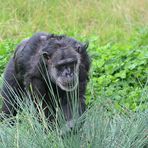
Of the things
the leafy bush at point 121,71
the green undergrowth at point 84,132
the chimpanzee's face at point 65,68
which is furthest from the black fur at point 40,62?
the green undergrowth at point 84,132

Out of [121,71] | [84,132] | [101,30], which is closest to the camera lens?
[84,132]

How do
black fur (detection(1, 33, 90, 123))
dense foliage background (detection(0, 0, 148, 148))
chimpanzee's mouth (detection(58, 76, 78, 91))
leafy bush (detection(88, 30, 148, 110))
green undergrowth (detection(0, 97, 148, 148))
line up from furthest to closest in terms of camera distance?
dense foliage background (detection(0, 0, 148, 148))
leafy bush (detection(88, 30, 148, 110))
black fur (detection(1, 33, 90, 123))
chimpanzee's mouth (detection(58, 76, 78, 91))
green undergrowth (detection(0, 97, 148, 148))

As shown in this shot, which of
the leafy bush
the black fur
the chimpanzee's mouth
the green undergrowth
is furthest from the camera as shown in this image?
the leafy bush

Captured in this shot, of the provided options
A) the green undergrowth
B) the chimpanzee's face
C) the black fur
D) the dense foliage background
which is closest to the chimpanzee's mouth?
the chimpanzee's face

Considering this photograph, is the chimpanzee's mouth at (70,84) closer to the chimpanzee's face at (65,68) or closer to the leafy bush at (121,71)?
the chimpanzee's face at (65,68)

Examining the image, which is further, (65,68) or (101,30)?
(101,30)

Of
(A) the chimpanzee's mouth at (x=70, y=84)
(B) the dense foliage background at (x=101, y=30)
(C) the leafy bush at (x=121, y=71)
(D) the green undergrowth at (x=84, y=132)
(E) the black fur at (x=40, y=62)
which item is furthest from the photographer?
(B) the dense foliage background at (x=101, y=30)

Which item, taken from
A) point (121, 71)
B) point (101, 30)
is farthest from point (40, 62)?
point (101, 30)

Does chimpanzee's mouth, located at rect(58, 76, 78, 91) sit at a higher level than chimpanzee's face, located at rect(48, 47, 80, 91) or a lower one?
lower

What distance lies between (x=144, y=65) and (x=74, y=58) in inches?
74.5

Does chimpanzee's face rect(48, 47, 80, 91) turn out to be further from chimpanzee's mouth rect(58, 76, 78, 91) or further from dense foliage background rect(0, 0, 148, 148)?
dense foliage background rect(0, 0, 148, 148)

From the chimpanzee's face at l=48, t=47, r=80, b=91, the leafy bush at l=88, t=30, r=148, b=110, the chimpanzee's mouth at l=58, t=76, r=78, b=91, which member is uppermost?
the chimpanzee's face at l=48, t=47, r=80, b=91

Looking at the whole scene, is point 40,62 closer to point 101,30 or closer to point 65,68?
point 65,68

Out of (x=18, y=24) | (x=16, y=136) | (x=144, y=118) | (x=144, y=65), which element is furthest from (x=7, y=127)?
(x=18, y=24)
